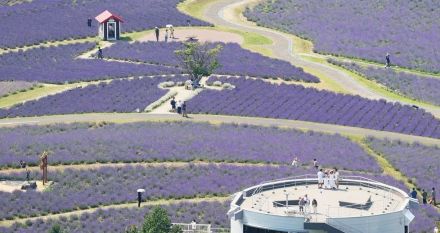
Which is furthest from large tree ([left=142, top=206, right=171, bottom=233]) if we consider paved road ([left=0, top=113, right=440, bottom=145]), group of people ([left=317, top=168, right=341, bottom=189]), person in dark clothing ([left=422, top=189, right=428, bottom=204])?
paved road ([left=0, top=113, right=440, bottom=145])

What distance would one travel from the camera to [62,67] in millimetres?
132250

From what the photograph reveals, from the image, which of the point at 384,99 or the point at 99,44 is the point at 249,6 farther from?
the point at 384,99

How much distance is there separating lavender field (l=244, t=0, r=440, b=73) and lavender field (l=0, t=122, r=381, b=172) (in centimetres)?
3293

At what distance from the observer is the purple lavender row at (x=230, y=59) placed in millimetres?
128750

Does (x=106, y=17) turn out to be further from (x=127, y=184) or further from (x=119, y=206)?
(x=119, y=206)

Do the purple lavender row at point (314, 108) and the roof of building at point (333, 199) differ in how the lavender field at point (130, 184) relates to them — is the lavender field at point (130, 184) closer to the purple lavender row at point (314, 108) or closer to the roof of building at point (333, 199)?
the purple lavender row at point (314, 108)

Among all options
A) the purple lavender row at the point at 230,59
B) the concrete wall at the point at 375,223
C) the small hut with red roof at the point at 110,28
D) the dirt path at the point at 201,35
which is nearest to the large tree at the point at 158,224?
the concrete wall at the point at 375,223

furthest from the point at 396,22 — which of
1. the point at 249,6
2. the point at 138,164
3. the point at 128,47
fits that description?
the point at 138,164

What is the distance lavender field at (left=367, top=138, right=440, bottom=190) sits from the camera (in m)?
97.9

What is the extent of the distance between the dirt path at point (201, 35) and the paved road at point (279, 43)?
3361 mm

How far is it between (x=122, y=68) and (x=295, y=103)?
18.4 m

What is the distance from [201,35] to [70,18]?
14.3 meters

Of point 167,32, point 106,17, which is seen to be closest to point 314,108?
point 167,32

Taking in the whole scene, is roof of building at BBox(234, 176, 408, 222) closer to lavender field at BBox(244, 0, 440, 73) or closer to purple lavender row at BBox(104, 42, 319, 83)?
purple lavender row at BBox(104, 42, 319, 83)
